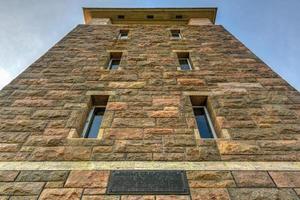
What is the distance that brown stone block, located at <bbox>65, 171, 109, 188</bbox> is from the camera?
322cm

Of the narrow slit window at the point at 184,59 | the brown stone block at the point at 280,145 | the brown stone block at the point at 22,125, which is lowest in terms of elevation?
the brown stone block at the point at 280,145

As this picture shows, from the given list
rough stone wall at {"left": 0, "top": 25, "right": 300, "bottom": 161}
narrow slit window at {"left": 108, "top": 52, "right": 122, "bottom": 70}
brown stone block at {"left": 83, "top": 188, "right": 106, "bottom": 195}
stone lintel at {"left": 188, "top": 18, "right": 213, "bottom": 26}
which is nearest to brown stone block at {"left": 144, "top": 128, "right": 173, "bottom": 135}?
rough stone wall at {"left": 0, "top": 25, "right": 300, "bottom": 161}

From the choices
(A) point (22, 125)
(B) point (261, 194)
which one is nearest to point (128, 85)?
(A) point (22, 125)

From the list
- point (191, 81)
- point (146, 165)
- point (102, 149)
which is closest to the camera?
point (146, 165)

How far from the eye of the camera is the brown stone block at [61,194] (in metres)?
3.04

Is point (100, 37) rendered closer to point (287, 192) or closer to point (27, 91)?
point (27, 91)

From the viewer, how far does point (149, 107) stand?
4.82 m

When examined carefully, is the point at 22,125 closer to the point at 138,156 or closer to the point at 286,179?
the point at 138,156

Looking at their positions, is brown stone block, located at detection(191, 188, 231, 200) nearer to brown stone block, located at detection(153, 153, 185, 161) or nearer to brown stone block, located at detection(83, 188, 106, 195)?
brown stone block, located at detection(153, 153, 185, 161)

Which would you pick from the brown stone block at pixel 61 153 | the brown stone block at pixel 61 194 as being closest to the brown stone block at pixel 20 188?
the brown stone block at pixel 61 194

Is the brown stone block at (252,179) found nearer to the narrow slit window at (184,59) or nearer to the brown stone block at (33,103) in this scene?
the brown stone block at (33,103)

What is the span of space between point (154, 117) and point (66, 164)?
1.74m

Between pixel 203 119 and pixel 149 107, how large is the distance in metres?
1.14

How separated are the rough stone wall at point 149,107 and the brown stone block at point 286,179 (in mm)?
328
